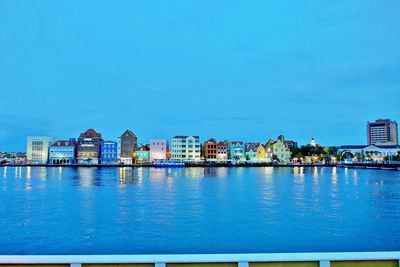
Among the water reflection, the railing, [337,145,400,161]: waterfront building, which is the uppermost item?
[337,145,400,161]: waterfront building

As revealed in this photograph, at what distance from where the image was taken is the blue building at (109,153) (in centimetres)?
11775

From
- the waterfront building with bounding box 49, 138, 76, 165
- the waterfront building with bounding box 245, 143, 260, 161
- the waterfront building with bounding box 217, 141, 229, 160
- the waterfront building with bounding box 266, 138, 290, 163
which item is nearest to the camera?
the waterfront building with bounding box 217, 141, 229, 160

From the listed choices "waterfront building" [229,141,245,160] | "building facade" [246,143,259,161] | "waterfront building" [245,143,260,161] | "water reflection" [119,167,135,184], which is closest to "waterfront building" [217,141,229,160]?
"waterfront building" [229,141,245,160]

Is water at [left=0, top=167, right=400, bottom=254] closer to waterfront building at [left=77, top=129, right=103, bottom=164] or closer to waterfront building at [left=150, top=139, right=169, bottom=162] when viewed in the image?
waterfront building at [left=150, top=139, right=169, bottom=162]

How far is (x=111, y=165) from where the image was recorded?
113 metres

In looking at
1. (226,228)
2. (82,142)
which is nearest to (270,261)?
(226,228)

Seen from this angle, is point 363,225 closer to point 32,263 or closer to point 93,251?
point 93,251

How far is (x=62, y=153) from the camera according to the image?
12031 cm

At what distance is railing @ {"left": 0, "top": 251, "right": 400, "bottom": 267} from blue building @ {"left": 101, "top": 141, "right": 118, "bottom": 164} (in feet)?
385

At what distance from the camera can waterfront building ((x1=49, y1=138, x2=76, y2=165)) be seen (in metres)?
120

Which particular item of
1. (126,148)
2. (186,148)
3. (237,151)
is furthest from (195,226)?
(237,151)

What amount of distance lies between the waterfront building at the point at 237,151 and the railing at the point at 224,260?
117 metres

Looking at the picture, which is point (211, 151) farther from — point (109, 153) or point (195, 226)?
point (195, 226)

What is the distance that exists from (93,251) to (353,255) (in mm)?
10354
